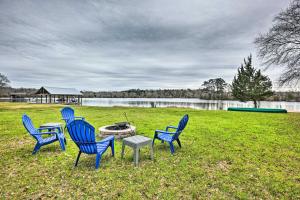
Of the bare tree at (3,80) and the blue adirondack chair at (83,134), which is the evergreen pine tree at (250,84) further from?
the bare tree at (3,80)

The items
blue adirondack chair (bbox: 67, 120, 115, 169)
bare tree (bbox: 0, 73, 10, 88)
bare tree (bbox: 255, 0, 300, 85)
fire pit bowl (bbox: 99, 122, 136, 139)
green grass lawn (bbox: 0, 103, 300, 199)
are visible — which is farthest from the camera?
bare tree (bbox: 0, 73, 10, 88)

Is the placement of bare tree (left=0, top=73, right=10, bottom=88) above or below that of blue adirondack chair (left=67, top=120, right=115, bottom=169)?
above

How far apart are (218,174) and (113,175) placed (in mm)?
2145

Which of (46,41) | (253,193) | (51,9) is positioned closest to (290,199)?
(253,193)

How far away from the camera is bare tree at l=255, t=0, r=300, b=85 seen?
31.6 feet

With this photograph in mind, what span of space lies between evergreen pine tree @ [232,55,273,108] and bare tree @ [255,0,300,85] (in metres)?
15.2

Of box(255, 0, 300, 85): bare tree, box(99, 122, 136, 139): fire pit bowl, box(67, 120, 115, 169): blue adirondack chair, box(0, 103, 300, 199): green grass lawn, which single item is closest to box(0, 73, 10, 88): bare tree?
box(0, 103, 300, 199): green grass lawn

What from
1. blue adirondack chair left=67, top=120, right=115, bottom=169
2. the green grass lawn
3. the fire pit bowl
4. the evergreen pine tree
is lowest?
the green grass lawn

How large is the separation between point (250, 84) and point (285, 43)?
51.5 ft

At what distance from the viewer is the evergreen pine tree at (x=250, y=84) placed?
2398 centimetres

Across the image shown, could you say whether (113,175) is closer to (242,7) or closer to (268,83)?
(242,7)

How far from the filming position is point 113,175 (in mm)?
3061

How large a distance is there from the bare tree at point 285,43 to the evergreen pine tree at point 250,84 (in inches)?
597

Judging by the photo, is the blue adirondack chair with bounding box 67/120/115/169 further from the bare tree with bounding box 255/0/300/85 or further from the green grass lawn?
the bare tree with bounding box 255/0/300/85
